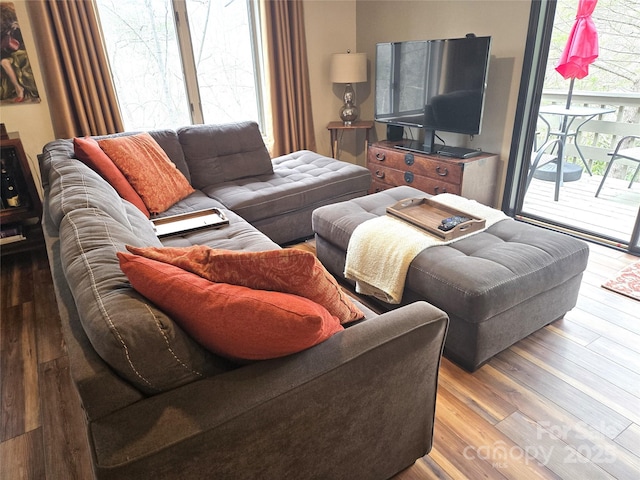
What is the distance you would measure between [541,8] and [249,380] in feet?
10.3

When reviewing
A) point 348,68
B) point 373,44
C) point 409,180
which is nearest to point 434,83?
point 409,180

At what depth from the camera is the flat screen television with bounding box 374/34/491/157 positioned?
9.93 feet

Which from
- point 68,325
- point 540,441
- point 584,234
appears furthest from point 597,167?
point 68,325

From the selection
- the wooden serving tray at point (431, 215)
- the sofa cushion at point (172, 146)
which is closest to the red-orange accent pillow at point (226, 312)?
the wooden serving tray at point (431, 215)

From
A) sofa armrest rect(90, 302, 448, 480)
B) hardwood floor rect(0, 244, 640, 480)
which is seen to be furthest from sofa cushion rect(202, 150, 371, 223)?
sofa armrest rect(90, 302, 448, 480)

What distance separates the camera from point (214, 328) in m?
0.90

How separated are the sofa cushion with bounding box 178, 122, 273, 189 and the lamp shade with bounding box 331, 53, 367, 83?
113cm

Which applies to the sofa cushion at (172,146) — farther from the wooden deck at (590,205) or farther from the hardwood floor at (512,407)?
the wooden deck at (590,205)

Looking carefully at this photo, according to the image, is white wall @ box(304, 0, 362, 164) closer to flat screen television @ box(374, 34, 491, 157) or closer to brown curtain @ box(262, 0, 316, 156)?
brown curtain @ box(262, 0, 316, 156)

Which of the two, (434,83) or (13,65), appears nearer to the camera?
(13,65)

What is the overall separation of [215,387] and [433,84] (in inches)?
122

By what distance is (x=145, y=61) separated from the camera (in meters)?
3.46

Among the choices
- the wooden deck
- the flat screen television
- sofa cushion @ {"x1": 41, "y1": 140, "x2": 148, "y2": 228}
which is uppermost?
the flat screen television

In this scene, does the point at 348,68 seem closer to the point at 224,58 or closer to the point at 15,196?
the point at 224,58
